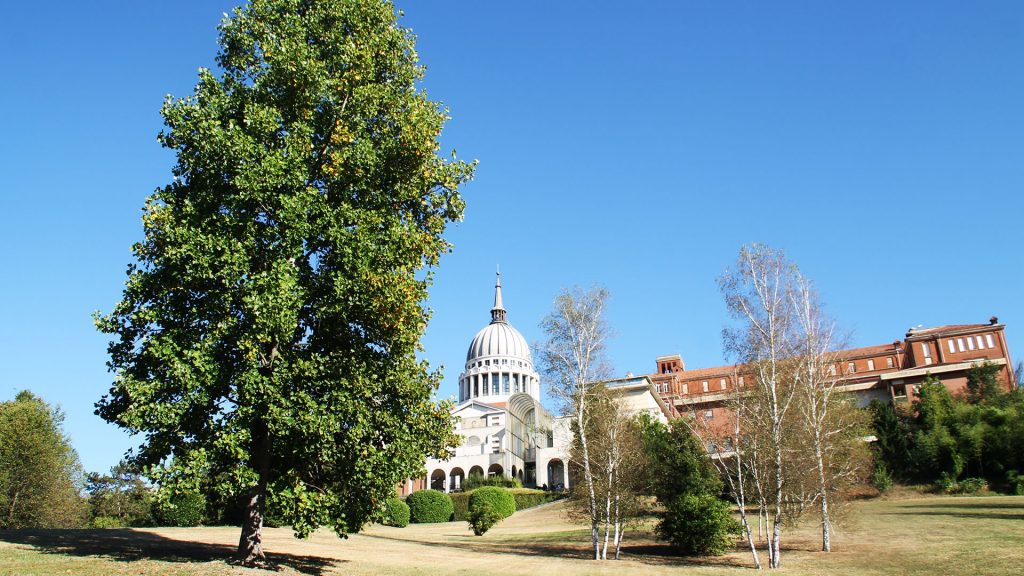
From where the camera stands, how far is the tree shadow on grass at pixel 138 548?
17734 mm

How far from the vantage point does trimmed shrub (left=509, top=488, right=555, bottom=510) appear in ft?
210

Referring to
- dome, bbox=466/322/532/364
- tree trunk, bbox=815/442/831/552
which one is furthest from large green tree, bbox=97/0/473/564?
dome, bbox=466/322/532/364

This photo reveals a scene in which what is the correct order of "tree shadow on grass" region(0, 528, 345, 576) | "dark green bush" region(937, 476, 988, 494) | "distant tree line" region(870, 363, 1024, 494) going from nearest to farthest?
1. "tree shadow on grass" region(0, 528, 345, 576)
2. "dark green bush" region(937, 476, 988, 494)
3. "distant tree line" region(870, 363, 1024, 494)

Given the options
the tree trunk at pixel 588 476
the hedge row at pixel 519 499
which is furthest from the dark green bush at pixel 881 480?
the tree trunk at pixel 588 476

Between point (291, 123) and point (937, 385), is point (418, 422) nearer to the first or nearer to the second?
point (291, 123)

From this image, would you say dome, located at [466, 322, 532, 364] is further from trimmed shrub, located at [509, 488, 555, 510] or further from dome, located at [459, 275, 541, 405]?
trimmed shrub, located at [509, 488, 555, 510]

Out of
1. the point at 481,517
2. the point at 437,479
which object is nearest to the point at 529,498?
the point at 481,517

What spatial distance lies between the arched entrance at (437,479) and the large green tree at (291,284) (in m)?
77.2

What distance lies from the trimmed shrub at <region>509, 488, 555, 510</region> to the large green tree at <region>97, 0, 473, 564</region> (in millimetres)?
47051

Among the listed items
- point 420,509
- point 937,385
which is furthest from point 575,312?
point 937,385

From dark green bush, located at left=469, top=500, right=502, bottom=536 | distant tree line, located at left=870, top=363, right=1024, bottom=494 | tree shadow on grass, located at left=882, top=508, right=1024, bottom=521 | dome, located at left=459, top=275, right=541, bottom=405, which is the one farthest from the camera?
dome, located at left=459, top=275, right=541, bottom=405

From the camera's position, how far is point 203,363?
52.0 feet

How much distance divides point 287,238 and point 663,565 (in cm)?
1687

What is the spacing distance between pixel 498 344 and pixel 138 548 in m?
101
